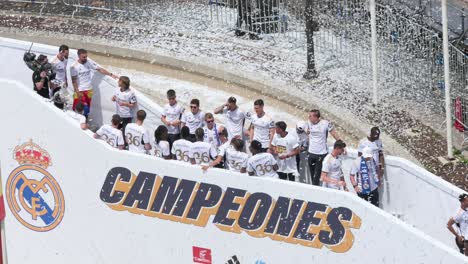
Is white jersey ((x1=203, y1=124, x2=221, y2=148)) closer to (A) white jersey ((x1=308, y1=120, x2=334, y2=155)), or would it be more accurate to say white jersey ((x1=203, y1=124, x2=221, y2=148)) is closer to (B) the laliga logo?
(A) white jersey ((x1=308, y1=120, x2=334, y2=155))

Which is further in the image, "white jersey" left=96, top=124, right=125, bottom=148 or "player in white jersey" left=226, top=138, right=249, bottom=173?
"white jersey" left=96, top=124, right=125, bottom=148

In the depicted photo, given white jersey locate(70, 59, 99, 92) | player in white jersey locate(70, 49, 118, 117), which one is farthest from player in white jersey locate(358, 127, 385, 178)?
white jersey locate(70, 59, 99, 92)

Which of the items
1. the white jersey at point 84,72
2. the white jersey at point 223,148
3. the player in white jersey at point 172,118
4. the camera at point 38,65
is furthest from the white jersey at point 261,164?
the camera at point 38,65

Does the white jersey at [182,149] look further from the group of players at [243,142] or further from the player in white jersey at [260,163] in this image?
the player in white jersey at [260,163]

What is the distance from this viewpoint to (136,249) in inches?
645

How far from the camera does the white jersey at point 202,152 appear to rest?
1582 centimetres

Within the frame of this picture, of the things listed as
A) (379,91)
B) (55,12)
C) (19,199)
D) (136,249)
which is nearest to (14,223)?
(19,199)

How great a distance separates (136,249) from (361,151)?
3526 millimetres

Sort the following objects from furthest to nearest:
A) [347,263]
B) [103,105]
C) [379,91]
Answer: [379,91] < [103,105] < [347,263]

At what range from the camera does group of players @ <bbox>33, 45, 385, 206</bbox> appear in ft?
50.8

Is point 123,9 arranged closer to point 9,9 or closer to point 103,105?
point 9,9

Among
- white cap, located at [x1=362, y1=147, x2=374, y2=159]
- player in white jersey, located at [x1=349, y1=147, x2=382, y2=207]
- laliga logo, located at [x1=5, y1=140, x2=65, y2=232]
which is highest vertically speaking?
white cap, located at [x1=362, y1=147, x2=374, y2=159]

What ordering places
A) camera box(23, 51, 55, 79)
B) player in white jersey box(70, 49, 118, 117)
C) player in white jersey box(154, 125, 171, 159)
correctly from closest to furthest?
player in white jersey box(154, 125, 171, 159) → camera box(23, 51, 55, 79) → player in white jersey box(70, 49, 118, 117)

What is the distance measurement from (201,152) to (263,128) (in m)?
1.10
